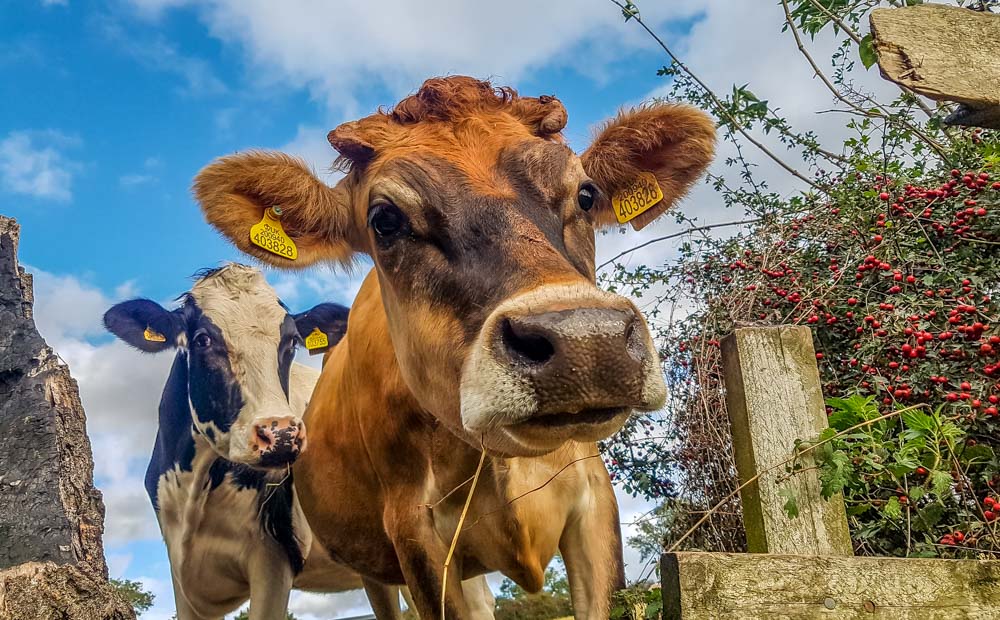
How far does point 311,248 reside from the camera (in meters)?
3.36

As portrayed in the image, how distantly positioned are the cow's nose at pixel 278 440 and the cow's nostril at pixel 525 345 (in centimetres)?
237

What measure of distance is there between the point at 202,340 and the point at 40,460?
148cm

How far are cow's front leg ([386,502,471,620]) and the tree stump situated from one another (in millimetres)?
1093

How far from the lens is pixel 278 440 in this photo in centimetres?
416

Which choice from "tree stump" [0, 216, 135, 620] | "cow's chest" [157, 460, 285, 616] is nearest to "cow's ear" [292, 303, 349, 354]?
"cow's chest" [157, 460, 285, 616]

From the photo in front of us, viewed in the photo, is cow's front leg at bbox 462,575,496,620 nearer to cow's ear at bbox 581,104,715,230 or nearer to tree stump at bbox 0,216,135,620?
tree stump at bbox 0,216,135,620

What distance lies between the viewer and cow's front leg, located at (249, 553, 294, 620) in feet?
15.4

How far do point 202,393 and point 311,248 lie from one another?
1699mm

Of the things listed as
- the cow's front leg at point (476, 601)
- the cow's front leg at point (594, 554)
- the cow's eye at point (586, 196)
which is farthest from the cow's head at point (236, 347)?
the cow's eye at point (586, 196)

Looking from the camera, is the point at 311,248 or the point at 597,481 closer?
the point at 597,481

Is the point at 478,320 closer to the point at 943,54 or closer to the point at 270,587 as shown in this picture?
the point at 943,54

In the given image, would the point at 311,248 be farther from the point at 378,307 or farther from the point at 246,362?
the point at 246,362

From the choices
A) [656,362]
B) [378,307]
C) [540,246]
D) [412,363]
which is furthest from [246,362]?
[656,362]

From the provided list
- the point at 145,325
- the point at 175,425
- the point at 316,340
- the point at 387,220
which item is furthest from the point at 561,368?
the point at 145,325
